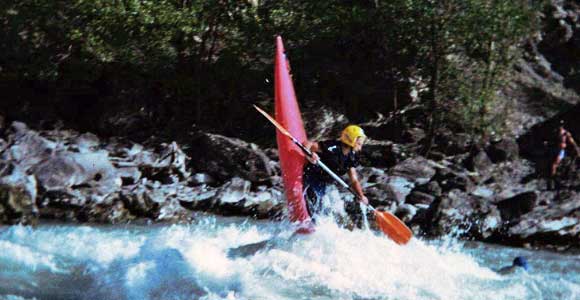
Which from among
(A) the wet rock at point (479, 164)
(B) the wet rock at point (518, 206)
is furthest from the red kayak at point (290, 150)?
(A) the wet rock at point (479, 164)

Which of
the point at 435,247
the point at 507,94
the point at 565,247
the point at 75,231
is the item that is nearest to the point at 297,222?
the point at 435,247

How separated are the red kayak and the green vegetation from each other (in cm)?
578

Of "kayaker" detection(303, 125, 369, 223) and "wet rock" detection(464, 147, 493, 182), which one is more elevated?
"kayaker" detection(303, 125, 369, 223)

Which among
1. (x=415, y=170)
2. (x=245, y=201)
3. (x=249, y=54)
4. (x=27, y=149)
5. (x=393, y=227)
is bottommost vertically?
(x=415, y=170)

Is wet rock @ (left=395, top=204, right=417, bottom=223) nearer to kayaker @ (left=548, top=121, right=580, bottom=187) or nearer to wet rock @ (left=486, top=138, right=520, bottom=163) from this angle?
kayaker @ (left=548, top=121, right=580, bottom=187)

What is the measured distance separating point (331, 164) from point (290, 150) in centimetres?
57

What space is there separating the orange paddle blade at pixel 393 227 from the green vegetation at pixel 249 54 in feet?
23.2

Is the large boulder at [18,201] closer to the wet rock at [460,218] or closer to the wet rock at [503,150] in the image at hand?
the wet rock at [460,218]

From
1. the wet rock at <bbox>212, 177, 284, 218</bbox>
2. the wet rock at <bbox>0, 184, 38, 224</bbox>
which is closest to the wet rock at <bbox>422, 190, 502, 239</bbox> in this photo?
the wet rock at <bbox>212, 177, 284, 218</bbox>

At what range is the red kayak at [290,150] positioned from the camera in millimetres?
9039

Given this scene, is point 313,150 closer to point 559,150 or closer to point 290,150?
point 290,150

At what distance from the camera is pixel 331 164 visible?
9000 mm

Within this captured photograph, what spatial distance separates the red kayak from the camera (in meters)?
9.04

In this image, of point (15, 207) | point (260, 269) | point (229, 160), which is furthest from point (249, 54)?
point (260, 269)
